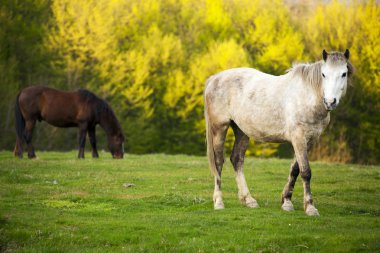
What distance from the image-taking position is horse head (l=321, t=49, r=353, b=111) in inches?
396

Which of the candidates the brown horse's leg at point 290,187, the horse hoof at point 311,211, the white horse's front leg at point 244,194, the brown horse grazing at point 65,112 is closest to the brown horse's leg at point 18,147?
the brown horse grazing at point 65,112

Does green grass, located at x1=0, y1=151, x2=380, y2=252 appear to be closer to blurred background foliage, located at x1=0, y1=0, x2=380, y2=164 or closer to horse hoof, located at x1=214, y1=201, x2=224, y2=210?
horse hoof, located at x1=214, y1=201, x2=224, y2=210

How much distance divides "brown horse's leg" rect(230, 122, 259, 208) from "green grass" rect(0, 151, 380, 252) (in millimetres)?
281

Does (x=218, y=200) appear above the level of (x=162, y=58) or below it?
below

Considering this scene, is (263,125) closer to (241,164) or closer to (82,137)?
(241,164)

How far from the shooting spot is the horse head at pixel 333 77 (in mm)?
10047

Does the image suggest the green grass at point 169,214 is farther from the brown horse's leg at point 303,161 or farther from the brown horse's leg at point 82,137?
the brown horse's leg at point 82,137

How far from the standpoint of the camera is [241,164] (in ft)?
40.1

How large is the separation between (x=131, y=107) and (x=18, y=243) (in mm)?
32739

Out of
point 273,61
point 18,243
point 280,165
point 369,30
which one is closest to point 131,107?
point 273,61

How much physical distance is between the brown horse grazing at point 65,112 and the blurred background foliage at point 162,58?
12.2 meters

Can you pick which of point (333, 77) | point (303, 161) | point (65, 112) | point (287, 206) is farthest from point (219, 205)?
point (65, 112)

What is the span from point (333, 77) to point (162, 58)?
34842 mm

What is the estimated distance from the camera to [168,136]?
4491cm
